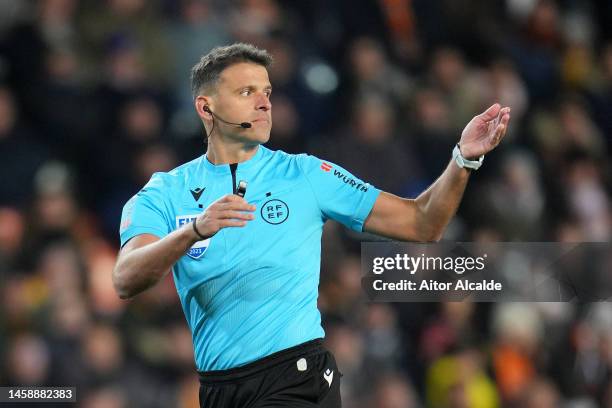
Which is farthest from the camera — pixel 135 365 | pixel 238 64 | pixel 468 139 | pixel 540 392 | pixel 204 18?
pixel 204 18

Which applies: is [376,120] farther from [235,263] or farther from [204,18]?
[235,263]

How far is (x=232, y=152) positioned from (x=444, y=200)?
927 mm

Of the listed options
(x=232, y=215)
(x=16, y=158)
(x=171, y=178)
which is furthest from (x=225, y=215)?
(x=16, y=158)

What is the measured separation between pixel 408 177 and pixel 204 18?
6.68ft

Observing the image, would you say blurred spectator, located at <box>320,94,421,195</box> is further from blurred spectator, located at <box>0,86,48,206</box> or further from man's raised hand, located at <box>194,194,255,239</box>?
man's raised hand, located at <box>194,194,255,239</box>

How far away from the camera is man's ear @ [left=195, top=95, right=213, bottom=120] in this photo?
4.70 meters

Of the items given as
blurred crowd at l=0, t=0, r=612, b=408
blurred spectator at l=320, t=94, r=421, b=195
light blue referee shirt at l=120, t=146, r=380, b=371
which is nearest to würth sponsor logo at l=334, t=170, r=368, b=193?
light blue referee shirt at l=120, t=146, r=380, b=371

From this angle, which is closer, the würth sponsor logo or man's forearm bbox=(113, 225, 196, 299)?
man's forearm bbox=(113, 225, 196, 299)

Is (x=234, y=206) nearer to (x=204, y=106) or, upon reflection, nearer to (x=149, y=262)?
(x=149, y=262)

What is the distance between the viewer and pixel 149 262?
3.96 meters

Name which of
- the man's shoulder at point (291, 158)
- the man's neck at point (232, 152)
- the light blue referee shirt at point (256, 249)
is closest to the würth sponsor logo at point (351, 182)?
the light blue referee shirt at point (256, 249)

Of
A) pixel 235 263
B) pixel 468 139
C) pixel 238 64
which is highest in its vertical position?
pixel 238 64

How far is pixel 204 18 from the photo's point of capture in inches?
341

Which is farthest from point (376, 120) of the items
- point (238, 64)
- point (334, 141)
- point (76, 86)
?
point (238, 64)
